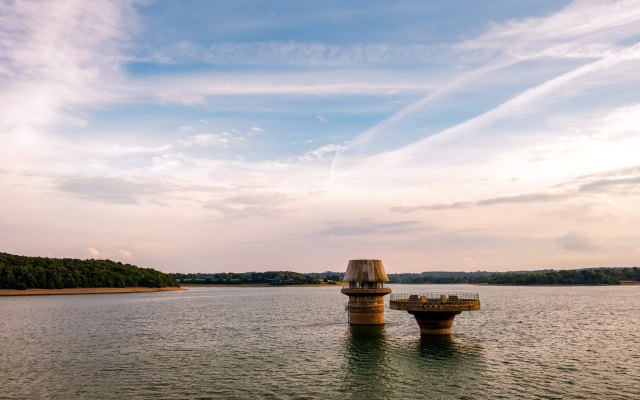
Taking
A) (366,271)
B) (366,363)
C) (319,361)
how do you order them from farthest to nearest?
(366,271) < (319,361) < (366,363)

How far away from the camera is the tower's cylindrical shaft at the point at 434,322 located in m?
67.6

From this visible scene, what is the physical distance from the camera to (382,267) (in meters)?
83.3

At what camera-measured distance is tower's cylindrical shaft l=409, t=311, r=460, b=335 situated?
2662 inches

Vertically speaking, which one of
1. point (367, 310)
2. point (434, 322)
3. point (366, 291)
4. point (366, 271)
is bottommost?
point (434, 322)

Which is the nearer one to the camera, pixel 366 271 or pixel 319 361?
pixel 319 361

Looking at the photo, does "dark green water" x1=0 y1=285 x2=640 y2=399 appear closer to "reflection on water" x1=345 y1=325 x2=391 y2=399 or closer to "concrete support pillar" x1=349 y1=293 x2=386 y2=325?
"reflection on water" x1=345 y1=325 x2=391 y2=399

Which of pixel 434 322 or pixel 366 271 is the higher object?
pixel 366 271

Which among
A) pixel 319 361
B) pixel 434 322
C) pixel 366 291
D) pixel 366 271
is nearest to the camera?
pixel 319 361

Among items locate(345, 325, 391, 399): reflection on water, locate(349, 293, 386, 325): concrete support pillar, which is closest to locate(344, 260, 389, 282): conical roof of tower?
locate(349, 293, 386, 325): concrete support pillar

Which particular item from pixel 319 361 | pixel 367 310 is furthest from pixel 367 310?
pixel 319 361

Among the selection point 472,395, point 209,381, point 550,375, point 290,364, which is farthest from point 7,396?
point 550,375

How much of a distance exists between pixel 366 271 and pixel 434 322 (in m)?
16.1

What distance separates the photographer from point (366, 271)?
8138cm

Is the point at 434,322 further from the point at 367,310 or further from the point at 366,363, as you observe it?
the point at 366,363
